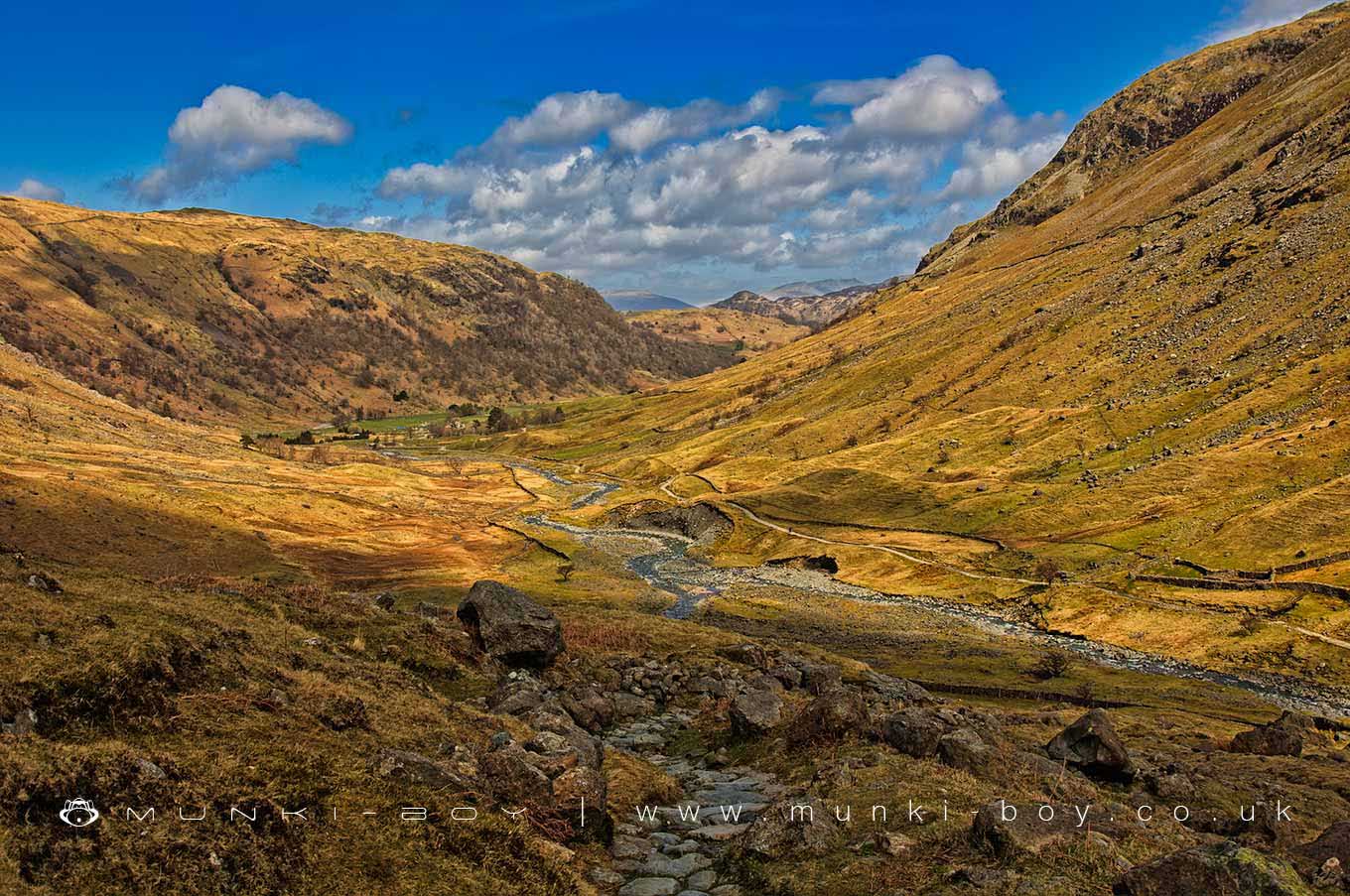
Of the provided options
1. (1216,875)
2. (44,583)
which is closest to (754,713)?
(1216,875)

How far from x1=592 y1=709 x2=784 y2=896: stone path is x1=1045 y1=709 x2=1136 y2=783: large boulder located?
43.1 ft

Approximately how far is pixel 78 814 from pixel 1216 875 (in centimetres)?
1880

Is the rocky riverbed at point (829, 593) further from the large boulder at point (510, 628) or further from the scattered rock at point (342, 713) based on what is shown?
the scattered rock at point (342, 713)

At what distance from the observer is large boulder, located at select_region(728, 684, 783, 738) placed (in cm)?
2881

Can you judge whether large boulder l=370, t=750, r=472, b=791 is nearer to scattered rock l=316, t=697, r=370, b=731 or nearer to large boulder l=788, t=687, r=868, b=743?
scattered rock l=316, t=697, r=370, b=731

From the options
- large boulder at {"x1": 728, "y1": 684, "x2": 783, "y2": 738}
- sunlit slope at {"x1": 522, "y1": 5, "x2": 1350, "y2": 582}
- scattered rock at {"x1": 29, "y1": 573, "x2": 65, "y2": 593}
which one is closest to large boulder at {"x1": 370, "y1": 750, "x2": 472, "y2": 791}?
scattered rock at {"x1": 29, "y1": 573, "x2": 65, "y2": 593}

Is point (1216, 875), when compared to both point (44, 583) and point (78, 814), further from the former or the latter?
point (44, 583)

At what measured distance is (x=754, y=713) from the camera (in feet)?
96.0

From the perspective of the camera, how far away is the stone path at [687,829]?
16844 millimetres

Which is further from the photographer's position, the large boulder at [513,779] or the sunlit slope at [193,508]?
the sunlit slope at [193,508]

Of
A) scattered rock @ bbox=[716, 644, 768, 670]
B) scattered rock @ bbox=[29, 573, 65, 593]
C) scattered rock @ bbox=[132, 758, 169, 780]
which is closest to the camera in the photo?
scattered rock @ bbox=[132, 758, 169, 780]

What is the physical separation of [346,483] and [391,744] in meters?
160

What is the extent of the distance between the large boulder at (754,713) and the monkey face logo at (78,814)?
70.4ft

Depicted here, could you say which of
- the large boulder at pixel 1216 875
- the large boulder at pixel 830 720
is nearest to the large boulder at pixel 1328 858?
the large boulder at pixel 1216 875
